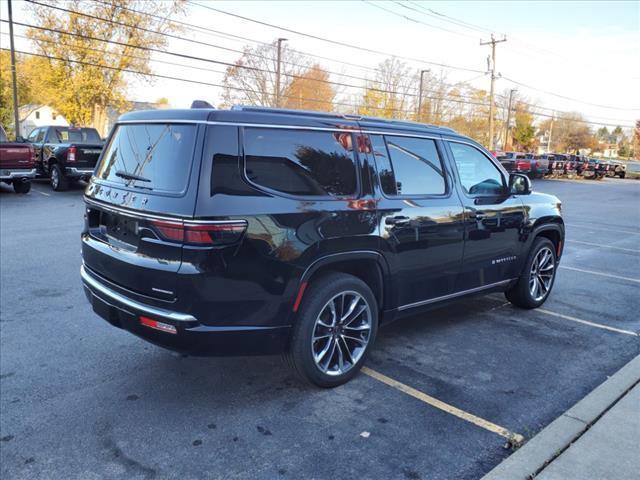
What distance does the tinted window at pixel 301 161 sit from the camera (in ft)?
10.7

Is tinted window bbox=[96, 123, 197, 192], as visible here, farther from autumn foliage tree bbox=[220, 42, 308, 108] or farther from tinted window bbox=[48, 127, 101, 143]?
autumn foliage tree bbox=[220, 42, 308, 108]

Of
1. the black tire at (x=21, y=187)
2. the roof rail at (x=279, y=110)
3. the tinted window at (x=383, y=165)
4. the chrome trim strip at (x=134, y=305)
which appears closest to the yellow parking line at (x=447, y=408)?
the tinted window at (x=383, y=165)

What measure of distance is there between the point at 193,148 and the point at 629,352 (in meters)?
4.08

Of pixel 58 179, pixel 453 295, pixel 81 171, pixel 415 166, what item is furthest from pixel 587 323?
pixel 58 179

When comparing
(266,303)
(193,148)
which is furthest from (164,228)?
(266,303)

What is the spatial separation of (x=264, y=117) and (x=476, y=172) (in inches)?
93.0

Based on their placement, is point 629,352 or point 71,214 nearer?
point 629,352

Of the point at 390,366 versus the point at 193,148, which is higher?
the point at 193,148

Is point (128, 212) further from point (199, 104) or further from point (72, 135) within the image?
point (72, 135)

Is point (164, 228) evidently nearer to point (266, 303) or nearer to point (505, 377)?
point (266, 303)

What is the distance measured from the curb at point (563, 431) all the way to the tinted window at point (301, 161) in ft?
6.39

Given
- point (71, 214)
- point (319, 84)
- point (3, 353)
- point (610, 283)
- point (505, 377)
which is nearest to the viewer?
point (505, 377)

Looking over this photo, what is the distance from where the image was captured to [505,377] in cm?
402

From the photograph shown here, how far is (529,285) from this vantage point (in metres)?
5.51
